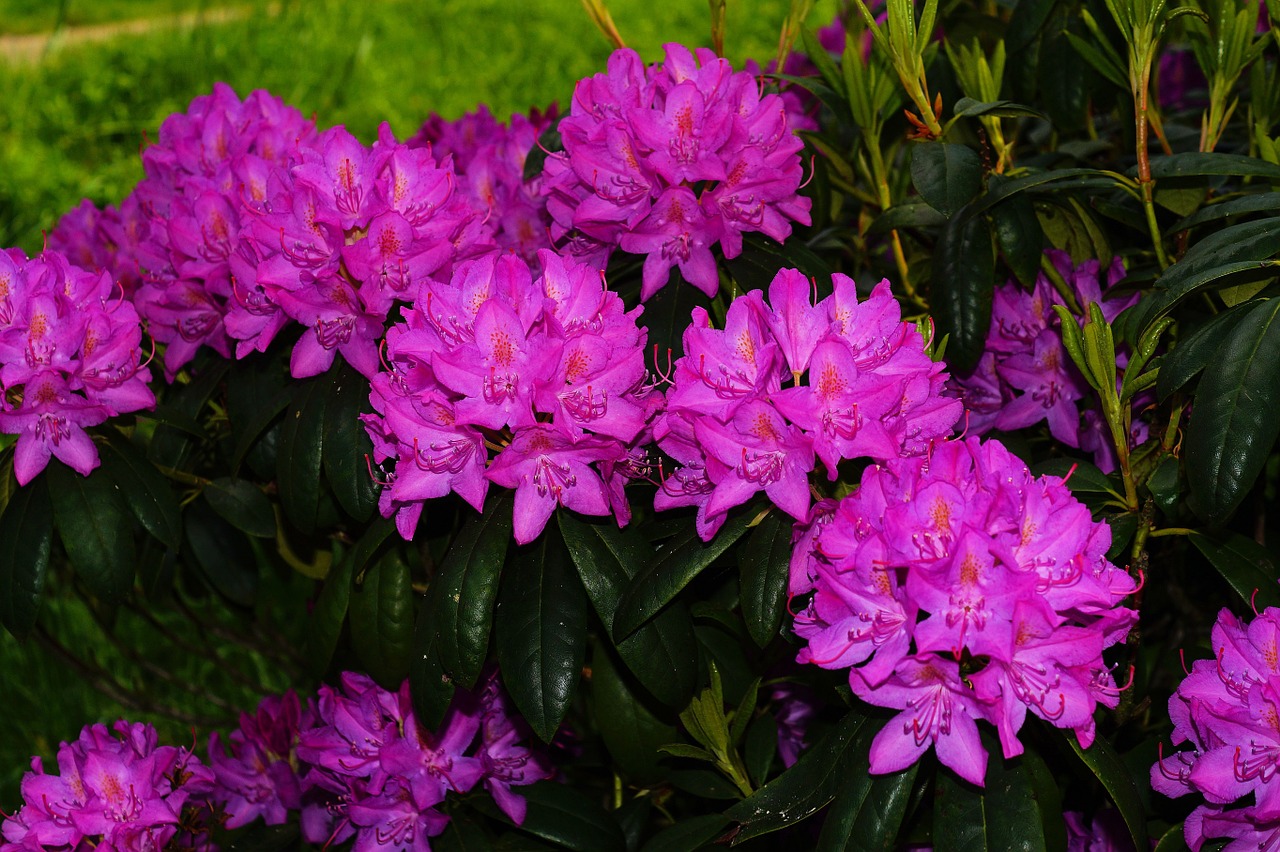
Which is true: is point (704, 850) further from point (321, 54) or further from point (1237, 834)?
point (321, 54)

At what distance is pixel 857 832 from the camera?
1.19m

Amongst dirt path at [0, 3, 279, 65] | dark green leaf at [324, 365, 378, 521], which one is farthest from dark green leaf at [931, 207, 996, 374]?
dirt path at [0, 3, 279, 65]

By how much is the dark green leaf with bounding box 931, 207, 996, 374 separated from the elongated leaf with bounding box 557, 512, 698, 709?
44 centimetres

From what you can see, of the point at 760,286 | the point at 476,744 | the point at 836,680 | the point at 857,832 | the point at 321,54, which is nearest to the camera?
the point at 857,832

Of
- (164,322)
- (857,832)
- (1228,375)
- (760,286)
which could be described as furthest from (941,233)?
(164,322)

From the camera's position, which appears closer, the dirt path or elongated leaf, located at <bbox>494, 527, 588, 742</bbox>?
elongated leaf, located at <bbox>494, 527, 588, 742</bbox>

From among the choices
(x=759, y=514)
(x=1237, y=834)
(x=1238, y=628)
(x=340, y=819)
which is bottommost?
(x=340, y=819)

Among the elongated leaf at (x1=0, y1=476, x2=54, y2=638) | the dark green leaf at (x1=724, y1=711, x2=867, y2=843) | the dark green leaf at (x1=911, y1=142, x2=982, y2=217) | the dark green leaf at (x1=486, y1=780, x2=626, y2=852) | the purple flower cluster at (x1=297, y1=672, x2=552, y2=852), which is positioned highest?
the dark green leaf at (x1=911, y1=142, x2=982, y2=217)

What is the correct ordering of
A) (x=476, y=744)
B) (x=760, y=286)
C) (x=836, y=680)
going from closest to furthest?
1. (x=836, y=680)
2. (x=760, y=286)
3. (x=476, y=744)

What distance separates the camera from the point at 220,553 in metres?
2.03

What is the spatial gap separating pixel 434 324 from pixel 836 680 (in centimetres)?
58

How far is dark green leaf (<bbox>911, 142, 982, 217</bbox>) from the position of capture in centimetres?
142

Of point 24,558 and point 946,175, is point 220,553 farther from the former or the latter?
point 946,175

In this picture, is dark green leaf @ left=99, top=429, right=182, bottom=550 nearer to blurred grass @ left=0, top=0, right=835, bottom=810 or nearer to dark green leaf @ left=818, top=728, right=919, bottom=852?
dark green leaf @ left=818, top=728, right=919, bottom=852
